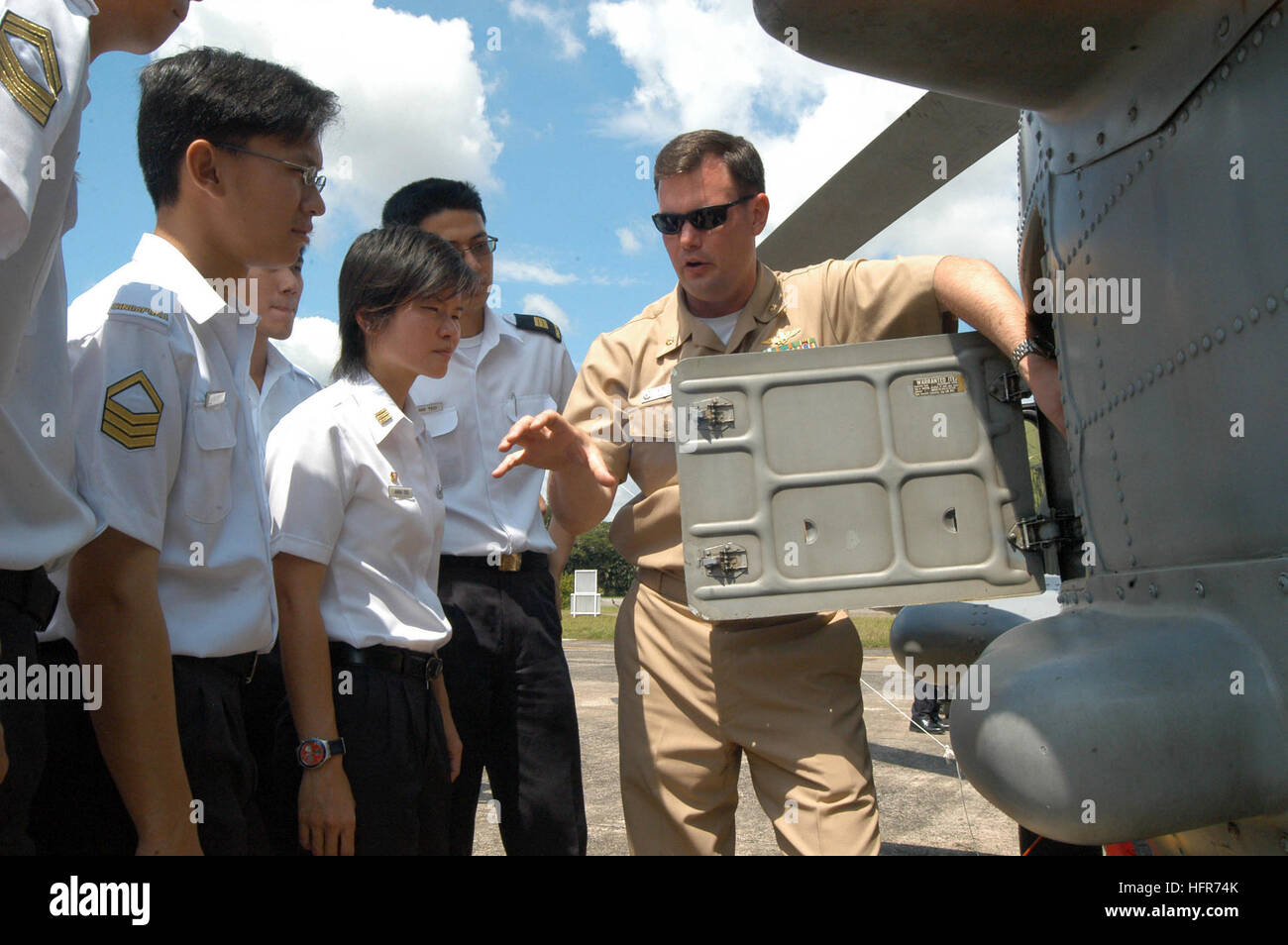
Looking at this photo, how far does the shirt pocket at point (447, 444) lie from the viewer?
2.73 metres

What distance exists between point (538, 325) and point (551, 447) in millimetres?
975

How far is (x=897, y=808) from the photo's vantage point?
195 inches

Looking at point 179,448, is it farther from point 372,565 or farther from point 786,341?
point 786,341

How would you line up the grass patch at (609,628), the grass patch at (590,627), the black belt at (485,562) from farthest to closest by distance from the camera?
the grass patch at (590,627) → the grass patch at (609,628) → the black belt at (485,562)

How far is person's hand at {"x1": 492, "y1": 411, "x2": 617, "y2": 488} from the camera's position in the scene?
2.15m

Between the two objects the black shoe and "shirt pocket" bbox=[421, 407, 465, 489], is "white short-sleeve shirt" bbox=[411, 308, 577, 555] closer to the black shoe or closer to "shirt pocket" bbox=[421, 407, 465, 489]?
"shirt pocket" bbox=[421, 407, 465, 489]

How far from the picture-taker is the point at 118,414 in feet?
5.05

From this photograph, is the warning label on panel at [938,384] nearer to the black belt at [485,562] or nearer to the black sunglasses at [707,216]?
the black sunglasses at [707,216]

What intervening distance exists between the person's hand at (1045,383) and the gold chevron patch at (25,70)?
1737mm

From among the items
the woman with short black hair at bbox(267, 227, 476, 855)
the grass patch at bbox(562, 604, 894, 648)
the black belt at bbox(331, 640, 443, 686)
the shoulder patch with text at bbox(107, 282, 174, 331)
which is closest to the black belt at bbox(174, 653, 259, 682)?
the woman with short black hair at bbox(267, 227, 476, 855)

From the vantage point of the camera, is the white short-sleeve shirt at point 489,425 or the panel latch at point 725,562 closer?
the panel latch at point 725,562

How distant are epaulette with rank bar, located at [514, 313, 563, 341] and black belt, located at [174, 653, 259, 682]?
4.94ft

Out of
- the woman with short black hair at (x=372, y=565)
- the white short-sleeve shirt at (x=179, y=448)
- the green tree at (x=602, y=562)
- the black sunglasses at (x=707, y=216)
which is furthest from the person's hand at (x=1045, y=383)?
the green tree at (x=602, y=562)
